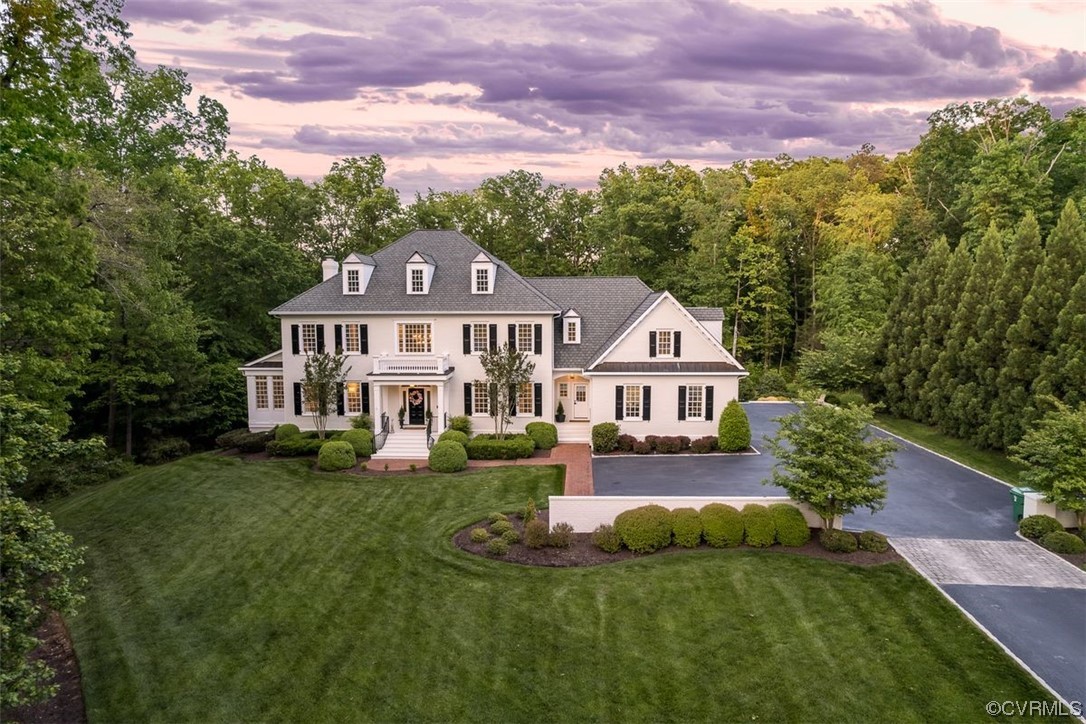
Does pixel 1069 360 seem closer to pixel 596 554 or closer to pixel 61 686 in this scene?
pixel 596 554

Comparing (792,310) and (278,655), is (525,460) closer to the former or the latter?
(278,655)

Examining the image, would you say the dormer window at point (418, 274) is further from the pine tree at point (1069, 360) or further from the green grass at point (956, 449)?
the pine tree at point (1069, 360)

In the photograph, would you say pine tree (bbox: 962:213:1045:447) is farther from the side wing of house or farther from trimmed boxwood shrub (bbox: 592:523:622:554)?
trimmed boxwood shrub (bbox: 592:523:622:554)

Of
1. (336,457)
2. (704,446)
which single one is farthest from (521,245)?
(336,457)

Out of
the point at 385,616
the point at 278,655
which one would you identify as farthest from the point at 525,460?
the point at 278,655

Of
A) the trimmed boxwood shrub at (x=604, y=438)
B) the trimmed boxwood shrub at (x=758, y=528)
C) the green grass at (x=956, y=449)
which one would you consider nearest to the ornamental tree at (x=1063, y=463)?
the green grass at (x=956, y=449)

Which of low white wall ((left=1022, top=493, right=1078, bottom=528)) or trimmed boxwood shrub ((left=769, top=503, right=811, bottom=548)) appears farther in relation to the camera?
low white wall ((left=1022, top=493, right=1078, bottom=528))

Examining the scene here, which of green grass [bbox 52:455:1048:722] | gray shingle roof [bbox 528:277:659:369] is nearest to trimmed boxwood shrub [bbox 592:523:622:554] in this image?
green grass [bbox 52:455:1048:722]
